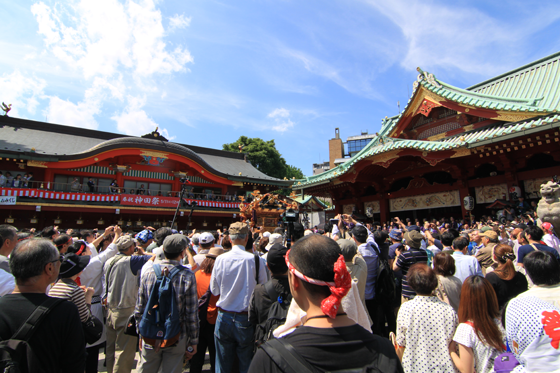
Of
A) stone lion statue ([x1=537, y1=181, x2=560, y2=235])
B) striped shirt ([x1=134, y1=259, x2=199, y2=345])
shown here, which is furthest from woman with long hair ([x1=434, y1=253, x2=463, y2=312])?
stone lion statue ([x1=537, y1=181, x2=560, y2=235])

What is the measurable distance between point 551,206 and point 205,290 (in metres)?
5.30

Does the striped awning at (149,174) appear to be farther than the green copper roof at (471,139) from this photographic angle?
Yes

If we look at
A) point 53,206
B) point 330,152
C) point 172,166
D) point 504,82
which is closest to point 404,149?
point 504,82

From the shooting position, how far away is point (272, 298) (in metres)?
2.62

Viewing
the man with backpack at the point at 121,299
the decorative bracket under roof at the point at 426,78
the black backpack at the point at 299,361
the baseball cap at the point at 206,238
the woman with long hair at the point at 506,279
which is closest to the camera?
the black backpack at the point at 299,361

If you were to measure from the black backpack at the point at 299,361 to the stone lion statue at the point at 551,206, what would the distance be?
4931 mm

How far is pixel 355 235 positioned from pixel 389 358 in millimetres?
3258

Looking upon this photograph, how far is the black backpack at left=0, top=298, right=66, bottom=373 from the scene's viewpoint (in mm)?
1445

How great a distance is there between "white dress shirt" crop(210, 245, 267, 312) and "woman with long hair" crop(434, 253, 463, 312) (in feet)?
6.15

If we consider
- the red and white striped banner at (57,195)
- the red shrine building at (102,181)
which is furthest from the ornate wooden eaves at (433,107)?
the red and white striped banner at (57,195)

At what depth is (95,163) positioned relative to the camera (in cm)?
1812

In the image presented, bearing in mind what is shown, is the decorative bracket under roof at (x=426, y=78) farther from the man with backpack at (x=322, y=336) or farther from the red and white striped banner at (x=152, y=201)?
the red and white striped banner at (x=152, y=201)

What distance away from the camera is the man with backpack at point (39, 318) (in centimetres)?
166

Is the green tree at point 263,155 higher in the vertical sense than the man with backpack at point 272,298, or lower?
Result: higher
